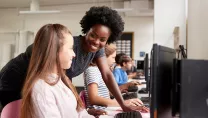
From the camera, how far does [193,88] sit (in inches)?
31.4

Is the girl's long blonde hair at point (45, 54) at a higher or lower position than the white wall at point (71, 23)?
lower

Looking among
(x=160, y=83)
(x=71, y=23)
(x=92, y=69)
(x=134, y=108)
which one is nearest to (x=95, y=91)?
(x=92, y=69)

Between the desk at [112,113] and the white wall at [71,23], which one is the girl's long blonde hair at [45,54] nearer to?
the desk at [112,113]

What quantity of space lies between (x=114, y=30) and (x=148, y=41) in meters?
5.78

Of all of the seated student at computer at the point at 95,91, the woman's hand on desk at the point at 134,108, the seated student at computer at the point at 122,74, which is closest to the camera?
the woman's hand on desk at the point at 134,108

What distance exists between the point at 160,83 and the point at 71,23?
22.8 ft

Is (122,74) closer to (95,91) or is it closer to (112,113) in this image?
(95,91)

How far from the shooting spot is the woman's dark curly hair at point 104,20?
1.52m

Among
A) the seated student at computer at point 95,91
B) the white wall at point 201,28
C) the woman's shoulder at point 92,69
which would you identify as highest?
the white wall at point 201,28

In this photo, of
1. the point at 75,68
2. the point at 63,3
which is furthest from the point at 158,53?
the point at 63,3

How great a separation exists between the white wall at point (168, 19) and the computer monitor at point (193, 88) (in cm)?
336

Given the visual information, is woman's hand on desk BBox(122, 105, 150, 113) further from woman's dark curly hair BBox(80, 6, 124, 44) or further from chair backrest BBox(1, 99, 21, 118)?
chair backrest BBox(1, 99, 21, 118)

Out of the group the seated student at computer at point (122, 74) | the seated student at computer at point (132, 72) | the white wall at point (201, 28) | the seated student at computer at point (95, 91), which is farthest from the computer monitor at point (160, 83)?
the seated student at computer at point (132, 72)

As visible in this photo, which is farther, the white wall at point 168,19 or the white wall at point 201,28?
the white wall at point 168,19
